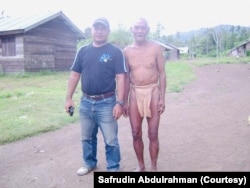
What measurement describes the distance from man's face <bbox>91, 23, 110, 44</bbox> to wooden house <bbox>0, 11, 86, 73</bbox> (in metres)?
13.6

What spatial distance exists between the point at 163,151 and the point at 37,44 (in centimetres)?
1433

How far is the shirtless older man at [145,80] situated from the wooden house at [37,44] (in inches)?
542

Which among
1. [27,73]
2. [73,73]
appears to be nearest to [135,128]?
[73,73]

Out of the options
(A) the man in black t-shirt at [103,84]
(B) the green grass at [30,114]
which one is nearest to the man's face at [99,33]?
(A) the man in black t-shirt at [103,84]

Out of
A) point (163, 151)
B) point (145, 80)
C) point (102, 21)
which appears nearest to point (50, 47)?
point (163, 151)

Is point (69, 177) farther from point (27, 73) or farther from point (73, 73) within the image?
point (27, 73)

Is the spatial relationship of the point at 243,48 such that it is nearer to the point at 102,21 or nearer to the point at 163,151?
the point at 163,151

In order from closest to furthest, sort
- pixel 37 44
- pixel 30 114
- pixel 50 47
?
pixel 30 114 < pixel 37 44 < pixel 50 47

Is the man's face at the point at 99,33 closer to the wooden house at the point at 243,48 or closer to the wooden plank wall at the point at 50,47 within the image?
the wooden plank wall at the point at 50,47

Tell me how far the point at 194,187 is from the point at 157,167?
3.75ft

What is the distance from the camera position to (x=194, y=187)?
3.34 m

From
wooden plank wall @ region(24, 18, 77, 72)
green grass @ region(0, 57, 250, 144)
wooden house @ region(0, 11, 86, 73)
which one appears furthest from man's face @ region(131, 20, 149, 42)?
wooden plank wall @ region(24, 18, 77, 72)

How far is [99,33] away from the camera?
3977 millimetres

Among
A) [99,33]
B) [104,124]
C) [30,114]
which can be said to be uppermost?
[99,33]
